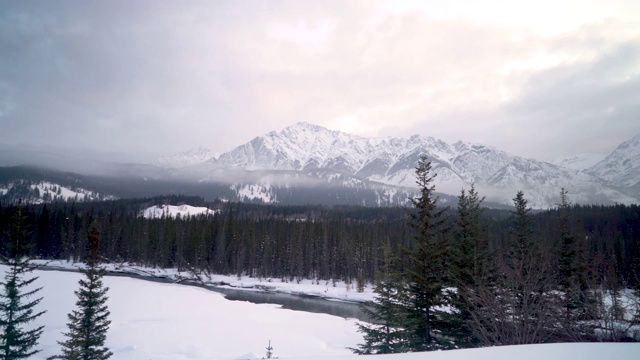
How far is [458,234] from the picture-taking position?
19016 millimetres

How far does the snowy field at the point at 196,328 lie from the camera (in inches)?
916

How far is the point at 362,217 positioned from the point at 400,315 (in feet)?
564

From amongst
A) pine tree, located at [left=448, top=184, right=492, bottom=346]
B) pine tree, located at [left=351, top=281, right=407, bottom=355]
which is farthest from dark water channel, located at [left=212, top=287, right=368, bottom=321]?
pine tree, located at [left=448, top=184, right=492, bottom=346]

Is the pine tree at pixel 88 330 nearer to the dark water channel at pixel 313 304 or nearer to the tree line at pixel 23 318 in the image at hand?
the tree line at pixel 23 318

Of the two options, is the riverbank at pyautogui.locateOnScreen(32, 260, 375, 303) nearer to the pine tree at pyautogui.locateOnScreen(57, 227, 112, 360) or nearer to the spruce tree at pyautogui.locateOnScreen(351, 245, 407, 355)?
the spruce tree at pyautogui.locateOnScreen(351, 245, 407, 355)

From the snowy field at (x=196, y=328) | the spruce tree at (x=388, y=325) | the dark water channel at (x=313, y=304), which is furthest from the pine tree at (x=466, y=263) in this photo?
the dark water channel at (x=313, y=304)

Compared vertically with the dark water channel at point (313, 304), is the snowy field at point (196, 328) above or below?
above

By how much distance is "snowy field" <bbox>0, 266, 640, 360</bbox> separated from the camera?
23.3 meters

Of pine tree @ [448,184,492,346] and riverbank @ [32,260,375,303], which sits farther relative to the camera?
riverbank @ [32,260,375,303]

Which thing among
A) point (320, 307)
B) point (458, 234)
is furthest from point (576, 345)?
point (320, 307)

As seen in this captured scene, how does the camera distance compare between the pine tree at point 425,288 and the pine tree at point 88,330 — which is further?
the pine tree at point 88,330

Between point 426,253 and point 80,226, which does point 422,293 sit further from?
point 80,226

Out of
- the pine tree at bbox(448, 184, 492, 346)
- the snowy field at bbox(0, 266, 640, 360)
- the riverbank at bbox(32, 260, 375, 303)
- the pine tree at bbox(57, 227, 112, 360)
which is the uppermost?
the pine tree at bbox(448, 184, 492, 346)

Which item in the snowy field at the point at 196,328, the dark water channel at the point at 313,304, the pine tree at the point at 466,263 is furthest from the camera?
the dark water channel at the point at 313,304
